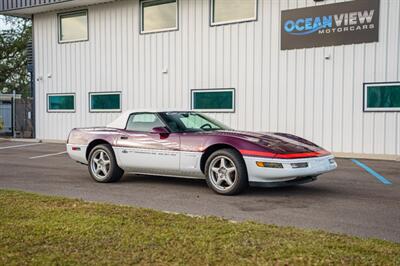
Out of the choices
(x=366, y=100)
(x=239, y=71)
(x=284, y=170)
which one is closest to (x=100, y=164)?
(x=284, y=170)

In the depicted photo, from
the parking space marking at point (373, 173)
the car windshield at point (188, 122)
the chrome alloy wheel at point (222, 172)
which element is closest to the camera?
the chrome alloy wheel at point (222, 172)

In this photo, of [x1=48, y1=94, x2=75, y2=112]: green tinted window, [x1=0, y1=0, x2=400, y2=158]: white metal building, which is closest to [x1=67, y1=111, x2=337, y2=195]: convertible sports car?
[x1=0, y1=0, x2=400, y2=158]: white metal building

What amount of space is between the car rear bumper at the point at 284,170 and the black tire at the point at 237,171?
0.09m

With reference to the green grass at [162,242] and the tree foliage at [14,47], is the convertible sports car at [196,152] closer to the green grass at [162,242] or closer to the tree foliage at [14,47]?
the green grass at [162,242]

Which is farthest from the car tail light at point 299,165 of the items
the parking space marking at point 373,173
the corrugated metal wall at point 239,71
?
the corrugated metal wall at point 239,71

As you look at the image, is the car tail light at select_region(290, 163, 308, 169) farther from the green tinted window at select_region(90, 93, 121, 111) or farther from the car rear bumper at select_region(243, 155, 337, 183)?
the green tinted window at select_region(90, 93, 121, 111)

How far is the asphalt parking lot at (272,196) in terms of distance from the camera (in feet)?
17.2

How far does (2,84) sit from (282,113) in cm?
3044

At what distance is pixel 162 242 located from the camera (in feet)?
13.5

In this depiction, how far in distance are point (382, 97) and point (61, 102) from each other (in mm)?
12468

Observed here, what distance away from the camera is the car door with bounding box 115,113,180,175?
7316mm

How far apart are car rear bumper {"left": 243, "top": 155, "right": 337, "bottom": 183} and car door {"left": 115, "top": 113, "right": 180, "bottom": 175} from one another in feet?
4.30

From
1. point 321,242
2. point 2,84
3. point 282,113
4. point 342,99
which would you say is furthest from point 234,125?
point 2,84

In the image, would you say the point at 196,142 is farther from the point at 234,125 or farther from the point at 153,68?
the point at 153,68
